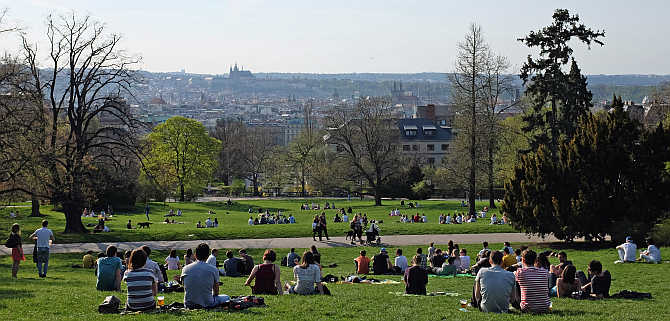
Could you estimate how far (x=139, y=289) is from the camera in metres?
13.3

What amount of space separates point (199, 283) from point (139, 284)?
101 cm

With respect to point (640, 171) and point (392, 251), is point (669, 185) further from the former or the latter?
point (392, 251)

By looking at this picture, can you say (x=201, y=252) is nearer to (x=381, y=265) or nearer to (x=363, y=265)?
(x=363, y=265)

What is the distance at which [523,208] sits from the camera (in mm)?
36031

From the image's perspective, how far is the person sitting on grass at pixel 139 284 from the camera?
523 inches

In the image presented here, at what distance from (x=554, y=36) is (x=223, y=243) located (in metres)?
24.2

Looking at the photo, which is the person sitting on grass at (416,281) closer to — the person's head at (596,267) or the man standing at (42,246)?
the person's head at (596,267)

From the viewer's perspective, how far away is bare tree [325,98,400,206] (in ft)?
251

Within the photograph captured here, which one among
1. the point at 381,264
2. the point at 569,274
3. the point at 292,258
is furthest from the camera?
the point at 292,258

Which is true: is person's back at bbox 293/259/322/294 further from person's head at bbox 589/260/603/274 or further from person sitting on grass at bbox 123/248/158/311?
person's head at bbox 589/260/603/274

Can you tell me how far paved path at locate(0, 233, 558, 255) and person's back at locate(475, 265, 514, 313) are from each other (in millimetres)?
21459

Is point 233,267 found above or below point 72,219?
below

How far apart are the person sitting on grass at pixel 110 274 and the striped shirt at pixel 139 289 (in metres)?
4.33

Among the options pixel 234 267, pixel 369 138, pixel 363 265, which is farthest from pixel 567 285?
pixel 369 138
